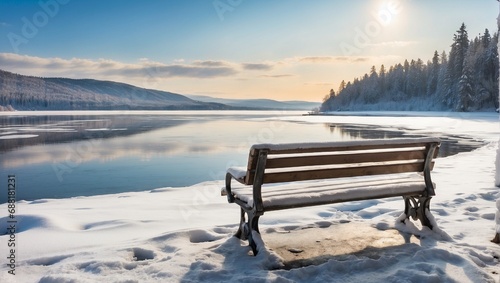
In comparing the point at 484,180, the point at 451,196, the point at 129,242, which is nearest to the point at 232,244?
the point at 129,242

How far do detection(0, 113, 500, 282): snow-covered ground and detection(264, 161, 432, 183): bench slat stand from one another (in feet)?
2.56

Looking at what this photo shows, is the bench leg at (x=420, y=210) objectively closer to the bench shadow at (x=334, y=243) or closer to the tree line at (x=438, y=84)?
the bench shadow at (x=334, y=243)

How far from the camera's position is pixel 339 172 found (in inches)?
178

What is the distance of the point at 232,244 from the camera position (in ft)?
14.5

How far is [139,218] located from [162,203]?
1192mm

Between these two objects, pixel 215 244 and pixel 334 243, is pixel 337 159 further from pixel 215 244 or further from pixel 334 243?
pixel 215 244

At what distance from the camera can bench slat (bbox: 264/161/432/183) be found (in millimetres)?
4235

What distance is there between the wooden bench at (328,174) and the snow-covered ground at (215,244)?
46cm

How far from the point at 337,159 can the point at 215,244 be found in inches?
68.4

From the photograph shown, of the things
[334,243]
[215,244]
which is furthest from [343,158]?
[215,244]

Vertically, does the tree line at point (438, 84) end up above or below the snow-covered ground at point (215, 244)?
above

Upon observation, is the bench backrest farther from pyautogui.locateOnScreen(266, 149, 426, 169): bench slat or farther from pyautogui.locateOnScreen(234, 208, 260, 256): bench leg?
pyautogui.locateOnScreen(234, 208, 260, 256): bench leg

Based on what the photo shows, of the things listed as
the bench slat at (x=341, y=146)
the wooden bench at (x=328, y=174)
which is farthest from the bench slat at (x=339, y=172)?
the bench slat at (x=341, y=146)

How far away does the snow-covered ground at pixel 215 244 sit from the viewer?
12.1 ft
